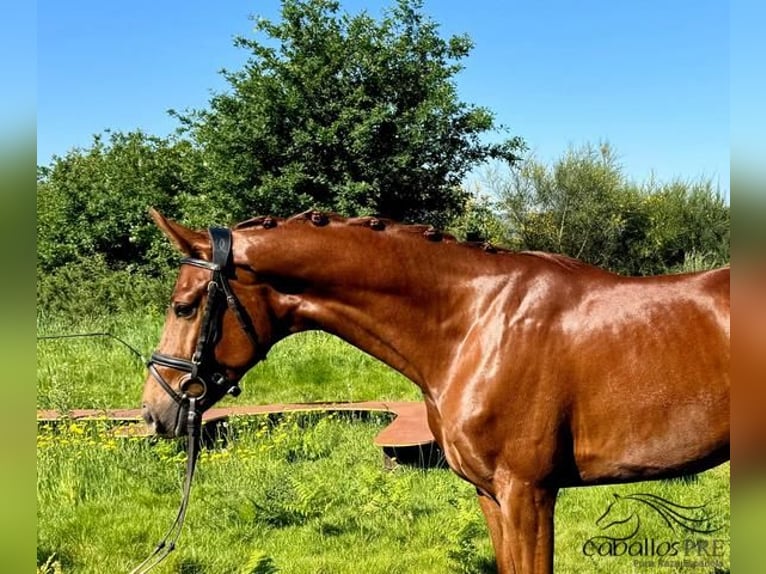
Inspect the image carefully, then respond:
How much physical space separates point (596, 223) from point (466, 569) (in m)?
21.8

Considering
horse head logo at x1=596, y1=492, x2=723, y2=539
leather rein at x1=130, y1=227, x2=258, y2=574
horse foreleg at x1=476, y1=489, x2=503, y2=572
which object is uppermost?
leather rein at x1=130, y1=227, x2=258, y2=574

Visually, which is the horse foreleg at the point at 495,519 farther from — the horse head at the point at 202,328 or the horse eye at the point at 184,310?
the horse eye at the point at 184,310

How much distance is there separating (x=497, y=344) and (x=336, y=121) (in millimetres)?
15101

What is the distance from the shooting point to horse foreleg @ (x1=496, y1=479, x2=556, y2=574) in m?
2.39

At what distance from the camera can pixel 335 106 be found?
672 inches

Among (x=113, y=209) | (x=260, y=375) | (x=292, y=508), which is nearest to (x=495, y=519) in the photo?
(x=292, y=508)

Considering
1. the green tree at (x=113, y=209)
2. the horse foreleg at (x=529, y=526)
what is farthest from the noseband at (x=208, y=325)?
the green tree at (x=113, y=209)

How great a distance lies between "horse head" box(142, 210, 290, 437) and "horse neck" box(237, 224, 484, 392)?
15 cm

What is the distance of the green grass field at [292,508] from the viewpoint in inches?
158

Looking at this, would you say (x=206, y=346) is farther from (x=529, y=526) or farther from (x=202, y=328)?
(x=529, y=526)

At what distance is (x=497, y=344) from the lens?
2453 millimetres

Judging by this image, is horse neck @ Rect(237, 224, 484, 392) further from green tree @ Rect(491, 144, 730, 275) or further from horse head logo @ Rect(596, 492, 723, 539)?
green tree @ Rect(491, 144, 730, 275)

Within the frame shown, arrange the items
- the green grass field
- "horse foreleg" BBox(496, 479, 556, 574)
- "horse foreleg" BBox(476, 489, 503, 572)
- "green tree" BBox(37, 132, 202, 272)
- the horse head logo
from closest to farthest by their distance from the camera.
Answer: "horse foreleg" BBox(496, 479, 556, 574) < "horse foreleg" BBox(476, 489, 503, 572) < the green grass field < the horse head logo < "green tree" BBox(37, 132, 202, 272)

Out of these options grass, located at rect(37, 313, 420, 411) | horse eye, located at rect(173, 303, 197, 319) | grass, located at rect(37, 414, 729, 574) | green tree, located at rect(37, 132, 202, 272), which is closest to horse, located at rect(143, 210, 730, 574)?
horse eye, located at rect(173, 303, 197, 319)
